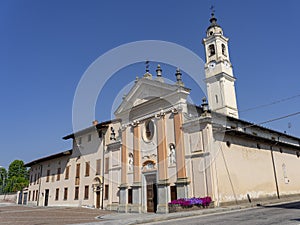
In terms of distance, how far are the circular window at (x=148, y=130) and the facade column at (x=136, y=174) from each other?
0.78 meters

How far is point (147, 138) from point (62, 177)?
16.8 metres

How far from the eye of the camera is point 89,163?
30.1 meters

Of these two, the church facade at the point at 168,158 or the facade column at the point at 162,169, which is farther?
the facade column at the point at 162,169

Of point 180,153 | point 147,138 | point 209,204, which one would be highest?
point 147,138

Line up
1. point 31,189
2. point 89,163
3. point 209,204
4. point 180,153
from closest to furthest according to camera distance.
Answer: point 209,204
point 180,153
point 89,163
point 31,189

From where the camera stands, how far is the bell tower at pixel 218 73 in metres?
37.0

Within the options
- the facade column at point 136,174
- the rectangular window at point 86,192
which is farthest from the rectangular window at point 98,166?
the facade column at point 136,174

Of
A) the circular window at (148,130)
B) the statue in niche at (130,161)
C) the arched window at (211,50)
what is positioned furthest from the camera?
the arched window at (211,50)

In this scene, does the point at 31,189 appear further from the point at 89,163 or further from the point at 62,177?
the point at 89,163

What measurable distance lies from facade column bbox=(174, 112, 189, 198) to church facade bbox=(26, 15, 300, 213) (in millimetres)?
66

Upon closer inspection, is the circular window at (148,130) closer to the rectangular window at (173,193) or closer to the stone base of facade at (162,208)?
the rectangular window at (173,193)

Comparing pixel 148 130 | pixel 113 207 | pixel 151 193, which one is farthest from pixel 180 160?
pixel 113 207

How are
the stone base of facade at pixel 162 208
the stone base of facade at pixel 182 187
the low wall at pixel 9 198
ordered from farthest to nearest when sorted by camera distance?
the low wall at pixel 9 198
the stone base of facade at pixel 162 208
the stone base of facade at pixel 182 187

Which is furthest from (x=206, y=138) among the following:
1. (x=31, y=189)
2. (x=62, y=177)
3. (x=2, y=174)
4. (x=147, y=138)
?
(x=2, y=174)
